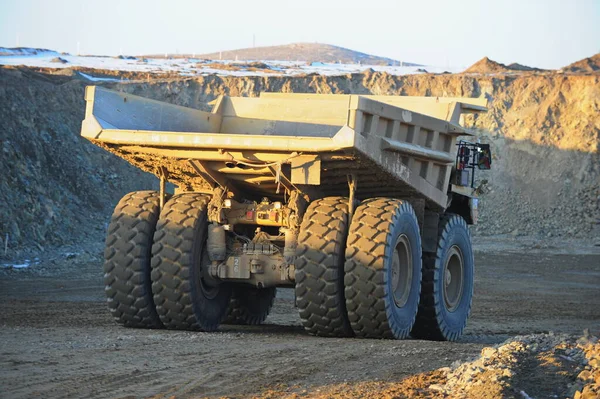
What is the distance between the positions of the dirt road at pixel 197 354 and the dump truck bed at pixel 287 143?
1778 millimetres

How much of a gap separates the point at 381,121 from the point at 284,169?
1.15m

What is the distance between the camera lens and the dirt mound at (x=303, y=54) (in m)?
98.1

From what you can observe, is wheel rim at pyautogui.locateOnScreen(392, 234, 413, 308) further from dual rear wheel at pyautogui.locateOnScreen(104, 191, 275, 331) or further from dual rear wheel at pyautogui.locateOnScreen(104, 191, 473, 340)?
dual rear wheel at pyautogui.locateOnScreen(104, 191, 275, 331)

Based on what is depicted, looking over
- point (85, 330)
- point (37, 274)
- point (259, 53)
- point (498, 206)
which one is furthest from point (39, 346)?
point (259, 53)

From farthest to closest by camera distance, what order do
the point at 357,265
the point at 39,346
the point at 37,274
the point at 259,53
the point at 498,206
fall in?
1. the point at 259,53
2. the point at 498,206
3. the point at 37,274
4. the point at 357,265
5. the point at 39,346

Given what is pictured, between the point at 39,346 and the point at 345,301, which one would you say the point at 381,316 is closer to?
the point at 345,301

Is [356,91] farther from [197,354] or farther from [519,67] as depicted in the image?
[197,354]

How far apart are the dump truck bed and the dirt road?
1778mm

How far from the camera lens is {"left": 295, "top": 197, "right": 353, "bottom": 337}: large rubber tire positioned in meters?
11.2

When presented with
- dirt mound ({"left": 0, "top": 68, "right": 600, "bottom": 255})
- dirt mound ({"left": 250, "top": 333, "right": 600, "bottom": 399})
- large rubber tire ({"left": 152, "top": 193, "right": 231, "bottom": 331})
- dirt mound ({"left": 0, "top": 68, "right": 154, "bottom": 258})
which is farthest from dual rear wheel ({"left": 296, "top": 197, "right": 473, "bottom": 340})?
dirt mound ({"left": 0, "top": 68, "right": 600, "bottom": 255})

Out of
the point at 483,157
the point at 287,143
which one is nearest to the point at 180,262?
the point at 287,143

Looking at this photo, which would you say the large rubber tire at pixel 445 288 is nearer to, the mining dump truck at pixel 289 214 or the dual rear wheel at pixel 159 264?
the mining dump truck at pixel 289 214

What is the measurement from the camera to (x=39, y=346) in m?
9.75

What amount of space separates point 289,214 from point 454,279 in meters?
3.17
